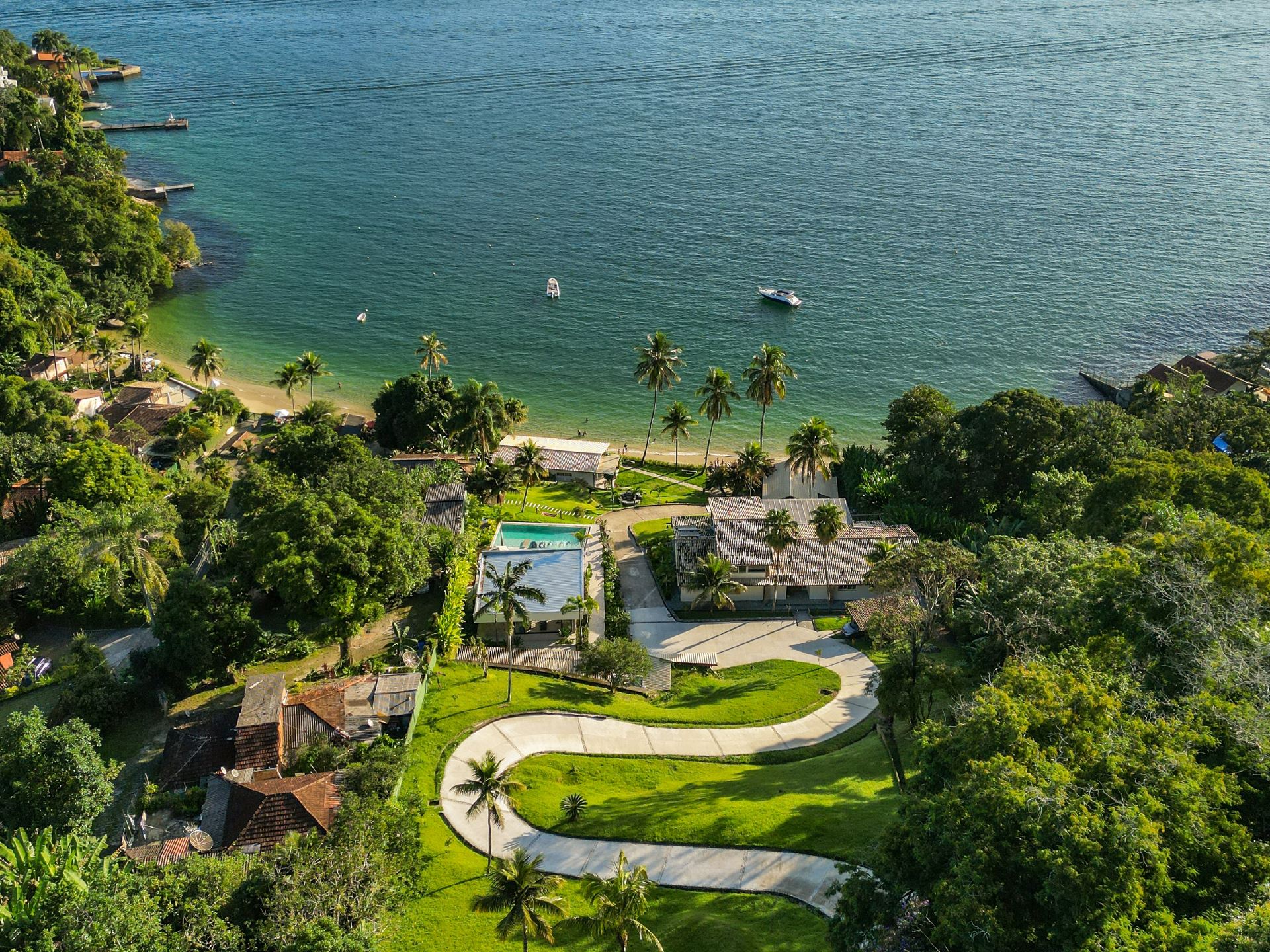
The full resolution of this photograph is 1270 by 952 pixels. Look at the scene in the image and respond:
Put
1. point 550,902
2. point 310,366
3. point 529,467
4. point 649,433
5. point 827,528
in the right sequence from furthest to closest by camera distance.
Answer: point 649,433, point 310,366, point 529,467, point 827,528, point 550,902

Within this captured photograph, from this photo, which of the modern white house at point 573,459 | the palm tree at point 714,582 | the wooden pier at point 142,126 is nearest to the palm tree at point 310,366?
the modern white house at point 573,459

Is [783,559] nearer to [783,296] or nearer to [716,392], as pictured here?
[716,392]

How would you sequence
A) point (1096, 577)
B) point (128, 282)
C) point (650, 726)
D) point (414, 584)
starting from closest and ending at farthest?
1. point (1096, 577)
2. point (650, 726)
3. point (414, 584)
4. point (128, 282)

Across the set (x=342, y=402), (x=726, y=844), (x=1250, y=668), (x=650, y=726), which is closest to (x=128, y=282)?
(x=342, y=402)

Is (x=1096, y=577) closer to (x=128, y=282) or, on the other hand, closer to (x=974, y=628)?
(x=974, y=628)

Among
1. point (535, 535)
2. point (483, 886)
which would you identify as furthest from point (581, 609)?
point (483, 886)
